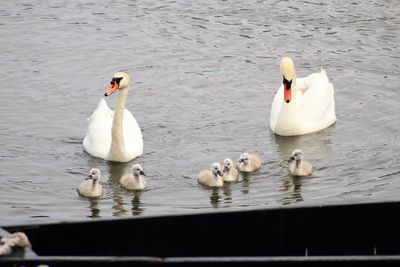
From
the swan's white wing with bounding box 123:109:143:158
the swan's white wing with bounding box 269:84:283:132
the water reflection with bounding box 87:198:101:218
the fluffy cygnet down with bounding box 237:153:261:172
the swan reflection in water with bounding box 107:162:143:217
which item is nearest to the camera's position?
the water reflection with bounding box 87:198:101:218

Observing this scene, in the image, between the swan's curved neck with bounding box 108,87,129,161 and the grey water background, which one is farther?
the swan's curved neck with bounding box 108,87,129,161

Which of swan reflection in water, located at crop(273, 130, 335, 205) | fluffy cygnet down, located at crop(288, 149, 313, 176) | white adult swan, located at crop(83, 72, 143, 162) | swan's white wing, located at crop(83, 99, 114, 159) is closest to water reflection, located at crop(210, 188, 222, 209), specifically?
swan reflection in water, located at crop(273, 130, 335, 205)

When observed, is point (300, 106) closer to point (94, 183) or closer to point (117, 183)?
point (117, 183)

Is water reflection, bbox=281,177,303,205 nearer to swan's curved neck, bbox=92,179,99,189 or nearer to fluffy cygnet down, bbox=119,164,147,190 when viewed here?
fluffy cygnet down, bbox=119,164,147,190

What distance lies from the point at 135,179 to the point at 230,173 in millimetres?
1171

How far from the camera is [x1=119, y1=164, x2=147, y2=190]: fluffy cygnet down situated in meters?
11.8

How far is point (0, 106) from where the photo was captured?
15.0 metres

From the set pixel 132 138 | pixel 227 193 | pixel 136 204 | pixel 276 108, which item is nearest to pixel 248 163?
pixel 227 193

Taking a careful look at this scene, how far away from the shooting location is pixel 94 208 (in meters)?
11.6

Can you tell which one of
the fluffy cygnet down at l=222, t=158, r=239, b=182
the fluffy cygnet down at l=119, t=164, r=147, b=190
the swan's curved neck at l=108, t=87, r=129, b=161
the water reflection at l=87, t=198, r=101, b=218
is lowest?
the water reflection at l=87, t=198, r=101, b=218

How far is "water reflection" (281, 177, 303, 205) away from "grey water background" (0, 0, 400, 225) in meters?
0.03

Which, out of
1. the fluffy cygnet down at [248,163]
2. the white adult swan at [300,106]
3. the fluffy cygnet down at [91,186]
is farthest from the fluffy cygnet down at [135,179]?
the white adult swan at [300,106]

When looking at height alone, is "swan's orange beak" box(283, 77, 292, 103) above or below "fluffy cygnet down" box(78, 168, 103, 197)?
above

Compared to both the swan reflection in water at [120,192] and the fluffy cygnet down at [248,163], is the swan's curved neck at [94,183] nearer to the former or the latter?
the swan reflection in water at [120,192]
